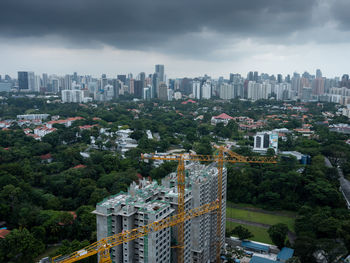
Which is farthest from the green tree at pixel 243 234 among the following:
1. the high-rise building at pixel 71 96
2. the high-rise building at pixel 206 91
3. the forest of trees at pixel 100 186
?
the high-rise building at pixel 206 91

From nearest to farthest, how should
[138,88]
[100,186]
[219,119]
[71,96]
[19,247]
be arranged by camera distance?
[19,247], [100,186], [219,119], [71,96], [138,88]

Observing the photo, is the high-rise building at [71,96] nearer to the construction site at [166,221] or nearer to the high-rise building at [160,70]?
the high-rise building at [160,70]

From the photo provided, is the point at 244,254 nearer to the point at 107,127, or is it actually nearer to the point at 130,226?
the point at 130,226

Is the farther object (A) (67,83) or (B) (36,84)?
(A) (67,83)

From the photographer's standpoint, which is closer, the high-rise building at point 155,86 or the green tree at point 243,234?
the green tree at point 243,234

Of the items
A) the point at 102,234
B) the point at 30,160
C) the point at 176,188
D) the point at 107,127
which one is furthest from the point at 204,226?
the point at 107,127

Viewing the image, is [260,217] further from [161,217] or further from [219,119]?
[219,119]

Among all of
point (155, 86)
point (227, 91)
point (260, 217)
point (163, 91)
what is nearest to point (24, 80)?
point (155, 86)
